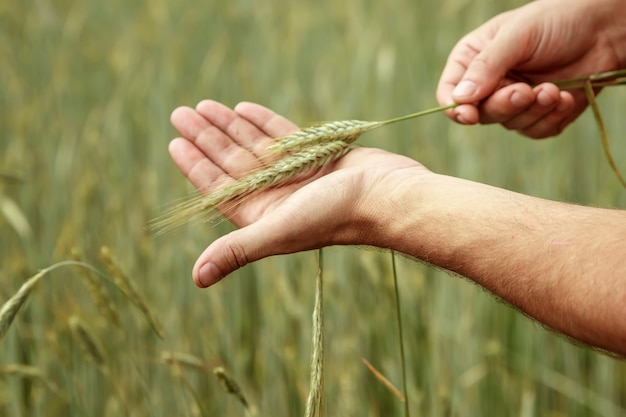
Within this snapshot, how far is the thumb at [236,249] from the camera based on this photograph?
986 millimetres

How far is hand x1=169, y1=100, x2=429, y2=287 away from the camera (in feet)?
3.31

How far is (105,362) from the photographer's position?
114 cm

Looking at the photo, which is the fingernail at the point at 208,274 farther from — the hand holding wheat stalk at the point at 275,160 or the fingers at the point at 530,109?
the fingers at the point at 530,109

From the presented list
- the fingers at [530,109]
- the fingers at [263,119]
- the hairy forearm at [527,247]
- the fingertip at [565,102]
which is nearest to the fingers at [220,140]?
the fingers at [263,119]

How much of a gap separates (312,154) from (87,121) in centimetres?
153

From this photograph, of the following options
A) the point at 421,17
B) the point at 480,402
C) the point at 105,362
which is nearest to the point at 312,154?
the point at 105,362

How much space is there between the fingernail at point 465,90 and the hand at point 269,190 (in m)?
0.23

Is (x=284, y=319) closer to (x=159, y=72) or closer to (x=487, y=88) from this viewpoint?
(x=487, y=88)

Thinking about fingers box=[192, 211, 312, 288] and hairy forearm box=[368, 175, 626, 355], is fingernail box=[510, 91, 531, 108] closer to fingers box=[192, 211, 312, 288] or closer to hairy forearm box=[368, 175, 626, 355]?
hairy forearm box=[368, 175, 626, 355]

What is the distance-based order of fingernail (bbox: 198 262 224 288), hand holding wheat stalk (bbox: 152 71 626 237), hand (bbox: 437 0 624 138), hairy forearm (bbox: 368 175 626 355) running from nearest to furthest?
hairy forearm (bbox: 368 175 626 355) < fingernail (bbox: 198 262 224 288) < hand holding wheat stalk (bbox: 152 71 626 237) < hand (bbox: 437 0 624 138)

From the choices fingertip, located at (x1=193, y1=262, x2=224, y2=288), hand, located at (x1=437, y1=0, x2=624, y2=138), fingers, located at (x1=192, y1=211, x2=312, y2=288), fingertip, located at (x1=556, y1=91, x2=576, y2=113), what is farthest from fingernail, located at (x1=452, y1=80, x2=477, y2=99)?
fingertip, located at (x1=193, y1=262, x2=224, y2=288)

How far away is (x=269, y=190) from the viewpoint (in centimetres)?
122

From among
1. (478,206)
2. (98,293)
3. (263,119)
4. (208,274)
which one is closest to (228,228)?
(263,119)

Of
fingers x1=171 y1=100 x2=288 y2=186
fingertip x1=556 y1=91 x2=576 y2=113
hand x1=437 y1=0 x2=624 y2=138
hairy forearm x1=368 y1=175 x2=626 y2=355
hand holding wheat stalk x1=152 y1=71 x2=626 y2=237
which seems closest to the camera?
hairy forearm x1=368 y1=175 x2=626 y2=355
